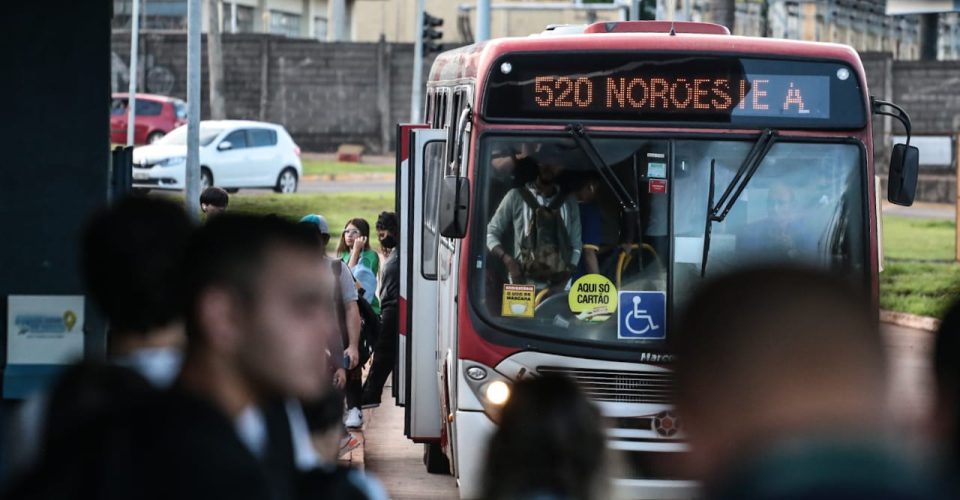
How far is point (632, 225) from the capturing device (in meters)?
8.29

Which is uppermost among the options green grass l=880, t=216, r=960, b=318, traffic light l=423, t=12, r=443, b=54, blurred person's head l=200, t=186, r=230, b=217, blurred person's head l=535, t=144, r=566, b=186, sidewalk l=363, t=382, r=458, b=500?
traffic light l=423, t=12, r=443, b=54

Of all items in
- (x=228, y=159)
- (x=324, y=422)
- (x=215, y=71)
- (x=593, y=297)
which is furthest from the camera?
(x=215, y=71)

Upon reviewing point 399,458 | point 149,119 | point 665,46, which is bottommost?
point 399,458

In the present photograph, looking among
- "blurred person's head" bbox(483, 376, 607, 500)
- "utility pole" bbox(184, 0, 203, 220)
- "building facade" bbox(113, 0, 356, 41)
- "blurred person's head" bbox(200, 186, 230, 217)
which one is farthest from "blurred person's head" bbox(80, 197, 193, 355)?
"building facade" bbox(113, 0, 356, 41)

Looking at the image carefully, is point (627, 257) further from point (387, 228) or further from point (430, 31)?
point (430, 31)

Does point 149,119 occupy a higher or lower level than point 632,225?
higher

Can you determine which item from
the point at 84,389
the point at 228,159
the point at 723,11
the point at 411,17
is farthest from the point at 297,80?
the point at 84,389

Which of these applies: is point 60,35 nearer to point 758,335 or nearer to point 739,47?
point 739,47

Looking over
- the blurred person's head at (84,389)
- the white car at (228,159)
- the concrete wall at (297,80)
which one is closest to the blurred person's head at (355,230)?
the blurred person's head at (84,389)

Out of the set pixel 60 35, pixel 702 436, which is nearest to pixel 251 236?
pixel 702 436

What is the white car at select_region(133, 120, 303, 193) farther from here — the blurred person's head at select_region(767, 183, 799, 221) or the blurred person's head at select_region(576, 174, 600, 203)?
the blurred person's head at select_region(767, 183, 799, 221)

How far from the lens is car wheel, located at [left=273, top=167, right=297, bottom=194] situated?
3309 cm

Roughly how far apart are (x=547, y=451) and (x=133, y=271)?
124 centimetres

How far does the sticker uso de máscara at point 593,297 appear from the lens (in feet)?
27.3
